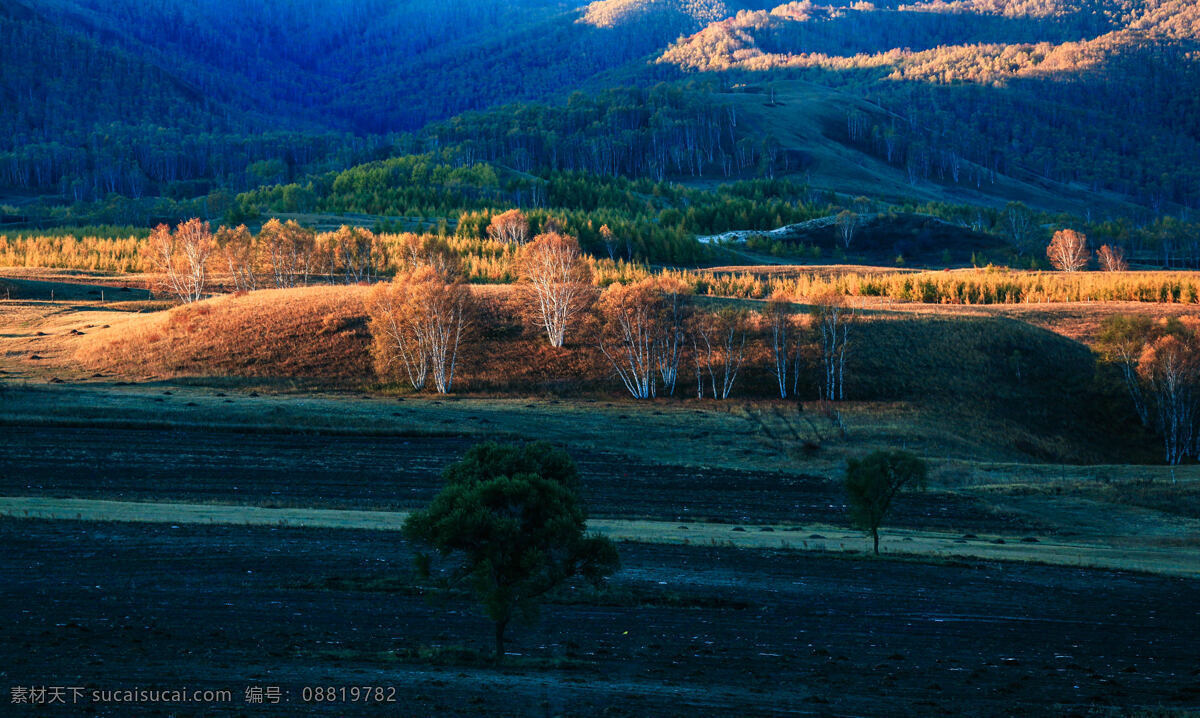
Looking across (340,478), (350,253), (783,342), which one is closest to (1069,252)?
(783,342)

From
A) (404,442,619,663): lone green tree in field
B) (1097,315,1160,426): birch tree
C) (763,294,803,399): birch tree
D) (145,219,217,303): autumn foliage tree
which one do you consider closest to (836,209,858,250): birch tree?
(763,294,803,399): birch tree

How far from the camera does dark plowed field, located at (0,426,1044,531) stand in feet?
134

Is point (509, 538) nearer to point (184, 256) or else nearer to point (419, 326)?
point (419, 326)

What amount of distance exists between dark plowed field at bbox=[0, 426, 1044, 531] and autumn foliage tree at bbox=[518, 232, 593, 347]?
90.4ft

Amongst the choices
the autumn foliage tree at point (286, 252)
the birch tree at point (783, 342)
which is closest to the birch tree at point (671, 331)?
the birch tree at point (783, 342)

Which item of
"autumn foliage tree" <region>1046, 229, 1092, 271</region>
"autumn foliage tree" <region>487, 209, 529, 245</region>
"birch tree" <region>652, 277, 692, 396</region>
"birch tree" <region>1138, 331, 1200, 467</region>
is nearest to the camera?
"birch tree" <region>1138, 331, 1200, 467</region>

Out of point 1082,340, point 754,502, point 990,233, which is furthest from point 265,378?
point 990,233

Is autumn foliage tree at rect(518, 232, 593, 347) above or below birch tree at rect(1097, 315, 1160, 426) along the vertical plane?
above

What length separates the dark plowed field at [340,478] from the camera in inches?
1603

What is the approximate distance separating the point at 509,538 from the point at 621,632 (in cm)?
571

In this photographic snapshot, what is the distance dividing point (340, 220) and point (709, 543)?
159 meters

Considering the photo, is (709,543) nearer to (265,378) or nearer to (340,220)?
(265,378)

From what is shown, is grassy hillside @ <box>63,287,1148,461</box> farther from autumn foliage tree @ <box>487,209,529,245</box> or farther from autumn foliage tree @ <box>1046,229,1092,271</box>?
autumn foliage tree @ <box>1046,229,1092,271</box>

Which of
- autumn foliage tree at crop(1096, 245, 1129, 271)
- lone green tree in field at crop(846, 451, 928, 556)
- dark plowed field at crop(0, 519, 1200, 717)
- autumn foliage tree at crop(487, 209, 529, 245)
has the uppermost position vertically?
autumn foliage tree at crop(487, 209, 529, 245)
